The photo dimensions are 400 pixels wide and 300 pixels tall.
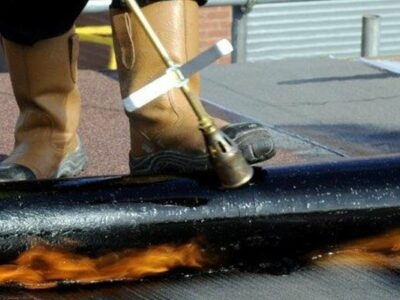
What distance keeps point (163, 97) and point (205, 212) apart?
0.74 metres

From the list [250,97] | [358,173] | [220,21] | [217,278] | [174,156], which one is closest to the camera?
[217,278]

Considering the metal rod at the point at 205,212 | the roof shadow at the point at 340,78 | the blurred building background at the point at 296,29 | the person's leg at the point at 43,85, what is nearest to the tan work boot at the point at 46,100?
the person's leg at the point at 43,85

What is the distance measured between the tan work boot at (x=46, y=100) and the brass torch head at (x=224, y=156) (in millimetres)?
1004

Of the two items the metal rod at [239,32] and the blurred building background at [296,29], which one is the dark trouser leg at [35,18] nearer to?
the metal rod at [239,32]

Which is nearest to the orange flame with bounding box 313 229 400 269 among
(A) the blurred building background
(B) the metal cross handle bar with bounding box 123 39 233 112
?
(B) the metal cross handle bar with bounding box 123 39 233 112

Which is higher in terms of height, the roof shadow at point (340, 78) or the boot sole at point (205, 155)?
the boot sole at point (205, 155)

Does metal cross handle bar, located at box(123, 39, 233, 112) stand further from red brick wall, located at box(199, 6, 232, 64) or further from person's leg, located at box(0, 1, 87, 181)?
red brick wall, located at box(199, 6, 232, 64)

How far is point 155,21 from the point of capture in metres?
3.83

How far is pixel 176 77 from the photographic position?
301cm

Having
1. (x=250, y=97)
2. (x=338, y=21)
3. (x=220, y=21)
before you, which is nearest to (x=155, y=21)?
(x=250, y=97)

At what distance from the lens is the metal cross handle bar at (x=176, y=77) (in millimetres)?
2934

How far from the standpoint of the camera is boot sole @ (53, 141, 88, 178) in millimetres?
4180

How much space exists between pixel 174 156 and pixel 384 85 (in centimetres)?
295

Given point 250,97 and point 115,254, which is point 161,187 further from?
point 250,97
